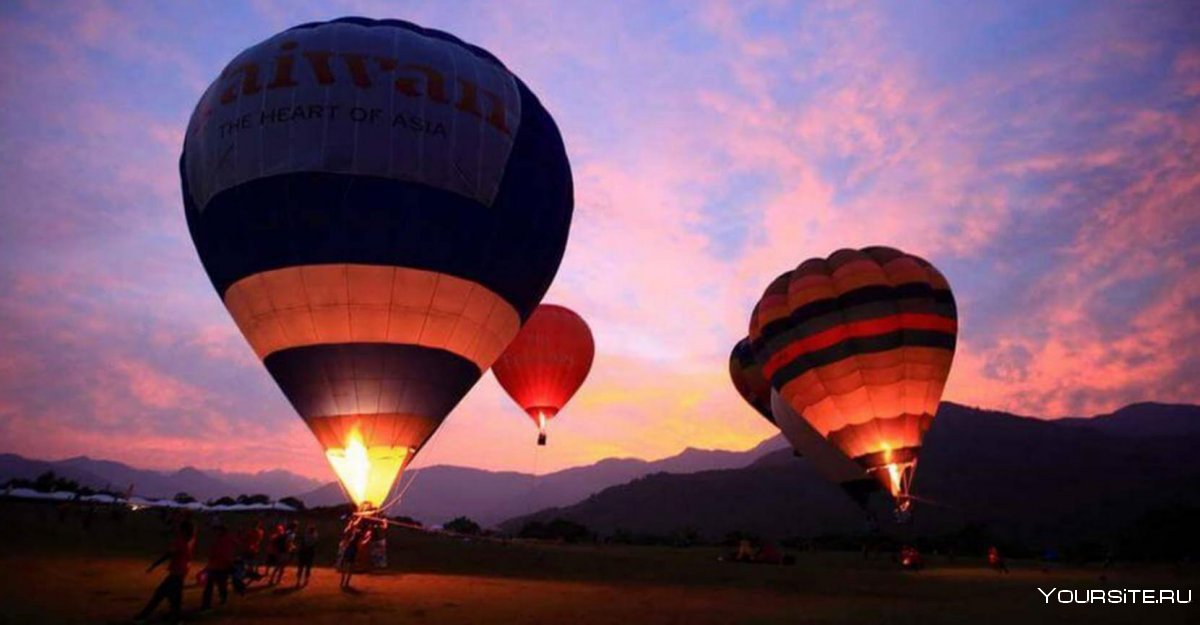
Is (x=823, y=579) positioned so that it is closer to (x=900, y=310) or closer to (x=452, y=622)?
(x=900, y=310)

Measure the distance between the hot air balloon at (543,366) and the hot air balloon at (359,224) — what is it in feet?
58.4

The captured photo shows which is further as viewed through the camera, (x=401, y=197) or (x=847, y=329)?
(x=847, y=329)

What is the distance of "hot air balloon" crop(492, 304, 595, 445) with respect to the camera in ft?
110

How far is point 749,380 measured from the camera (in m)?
35.7

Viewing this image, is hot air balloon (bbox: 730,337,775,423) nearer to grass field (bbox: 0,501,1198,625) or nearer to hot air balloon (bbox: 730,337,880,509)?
hot air balloon (bbox: 730,337,880,509)

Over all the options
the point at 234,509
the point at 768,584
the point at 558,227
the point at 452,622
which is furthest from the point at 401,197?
the point at 234,509

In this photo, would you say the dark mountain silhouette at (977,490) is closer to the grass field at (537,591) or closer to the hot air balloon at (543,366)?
the hot air balloon at (543,366)

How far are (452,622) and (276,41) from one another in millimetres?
12893

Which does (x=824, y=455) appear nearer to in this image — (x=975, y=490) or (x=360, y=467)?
(x=360, y=467)

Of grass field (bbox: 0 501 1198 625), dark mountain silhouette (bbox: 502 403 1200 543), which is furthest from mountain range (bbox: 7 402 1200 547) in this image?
grass field (bbox: 0 501 1198 625)

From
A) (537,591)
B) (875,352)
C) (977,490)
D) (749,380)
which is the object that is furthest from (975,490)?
(537,591)

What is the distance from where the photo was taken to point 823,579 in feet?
59.9

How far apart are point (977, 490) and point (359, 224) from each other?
242 feet

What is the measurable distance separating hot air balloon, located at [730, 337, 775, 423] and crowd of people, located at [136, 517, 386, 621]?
23.1 m
